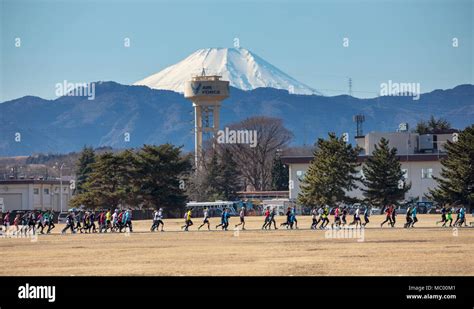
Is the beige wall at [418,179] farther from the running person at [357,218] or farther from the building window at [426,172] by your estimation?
the running person at [357,218]

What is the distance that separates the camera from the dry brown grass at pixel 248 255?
38.4 meters

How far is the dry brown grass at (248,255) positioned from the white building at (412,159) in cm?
7251

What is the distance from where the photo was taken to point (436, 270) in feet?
122

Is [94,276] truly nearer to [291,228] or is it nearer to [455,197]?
[291,228]

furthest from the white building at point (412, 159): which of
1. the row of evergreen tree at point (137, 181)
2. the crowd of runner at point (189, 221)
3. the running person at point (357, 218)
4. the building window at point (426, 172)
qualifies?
the running person at point (357, 218)

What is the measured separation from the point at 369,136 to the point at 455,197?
37585 millimetres

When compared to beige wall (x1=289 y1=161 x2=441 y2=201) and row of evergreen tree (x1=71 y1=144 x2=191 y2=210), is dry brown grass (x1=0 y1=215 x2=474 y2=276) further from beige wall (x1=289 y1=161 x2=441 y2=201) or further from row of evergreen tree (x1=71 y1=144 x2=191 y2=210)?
beige wall (x1=289 y1=161 x2=441 y2=201)

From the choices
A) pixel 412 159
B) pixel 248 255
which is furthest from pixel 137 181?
pixel 248 255

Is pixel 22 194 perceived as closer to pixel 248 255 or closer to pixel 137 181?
pixel 137 181

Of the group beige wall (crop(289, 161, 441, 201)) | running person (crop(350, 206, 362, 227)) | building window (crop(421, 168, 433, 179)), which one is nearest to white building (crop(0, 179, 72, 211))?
beige wall (crop(289, 161, 441, 201))

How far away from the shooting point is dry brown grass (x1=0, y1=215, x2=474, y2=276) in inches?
1512

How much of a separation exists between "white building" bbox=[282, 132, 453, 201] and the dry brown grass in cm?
7251

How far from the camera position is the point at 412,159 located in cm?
13775
